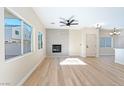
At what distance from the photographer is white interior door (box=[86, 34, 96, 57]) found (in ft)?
39.3

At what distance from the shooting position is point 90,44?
12023mm

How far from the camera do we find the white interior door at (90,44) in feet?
39.3

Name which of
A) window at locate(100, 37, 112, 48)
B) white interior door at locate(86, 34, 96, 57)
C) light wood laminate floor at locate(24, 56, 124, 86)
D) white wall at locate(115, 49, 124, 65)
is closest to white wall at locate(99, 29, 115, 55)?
window at locate(100, 37, 112, 48)

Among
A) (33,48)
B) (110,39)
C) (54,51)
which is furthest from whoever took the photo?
(110,39)

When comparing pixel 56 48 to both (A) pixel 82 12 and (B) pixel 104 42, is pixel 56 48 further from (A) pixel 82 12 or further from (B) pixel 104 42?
(A) pixel 82 12

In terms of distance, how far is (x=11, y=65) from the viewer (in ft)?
10.4

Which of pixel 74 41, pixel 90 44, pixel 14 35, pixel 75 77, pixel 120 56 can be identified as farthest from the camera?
pixel 74 41

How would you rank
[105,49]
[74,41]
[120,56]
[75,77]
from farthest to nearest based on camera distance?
[105,49] → [74,41] → [120,56] → [75,77]

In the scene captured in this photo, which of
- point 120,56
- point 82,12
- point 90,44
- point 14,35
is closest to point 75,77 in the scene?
point 14,35

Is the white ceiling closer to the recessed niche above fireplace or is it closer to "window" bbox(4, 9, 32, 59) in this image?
"window" bbox(4, 9, 32, 59)

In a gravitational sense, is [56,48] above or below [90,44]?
below
